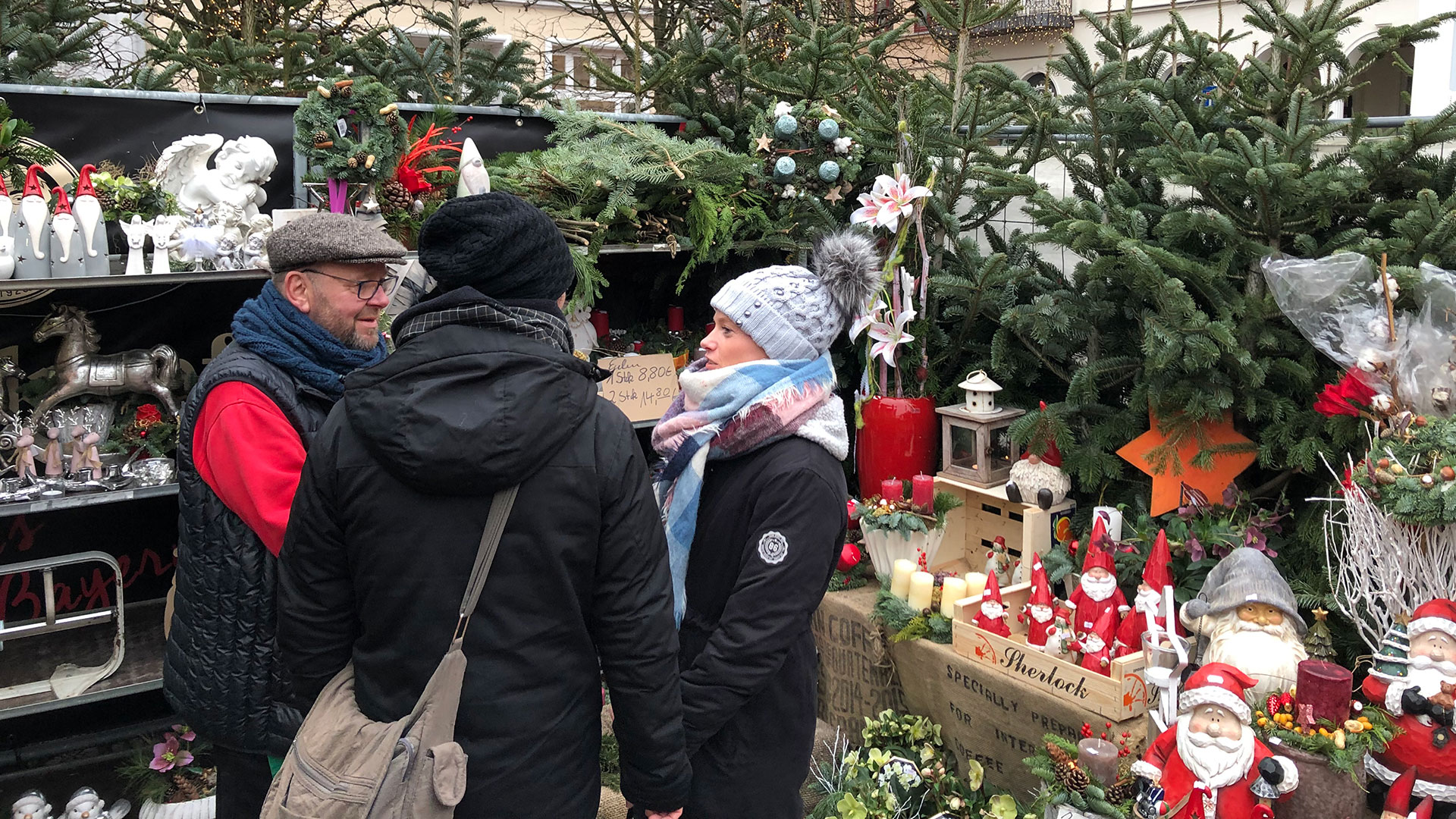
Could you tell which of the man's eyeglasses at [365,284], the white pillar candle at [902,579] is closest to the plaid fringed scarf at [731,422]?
the man's eyeglasses at [365,284]

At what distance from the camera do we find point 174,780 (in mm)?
3564

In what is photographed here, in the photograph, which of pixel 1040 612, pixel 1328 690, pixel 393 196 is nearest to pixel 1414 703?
pixel 1328 690

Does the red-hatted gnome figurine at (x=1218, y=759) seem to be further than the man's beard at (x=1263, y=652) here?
No

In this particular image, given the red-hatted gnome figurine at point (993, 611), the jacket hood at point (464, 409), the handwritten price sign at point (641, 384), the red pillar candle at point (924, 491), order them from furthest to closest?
the handwritten price sign at point (641, 384) < the red pillar candle at point (924, 491) < the red-hatted gnome figurine at point (993, 611) < the jacket hood at point (464, 409)

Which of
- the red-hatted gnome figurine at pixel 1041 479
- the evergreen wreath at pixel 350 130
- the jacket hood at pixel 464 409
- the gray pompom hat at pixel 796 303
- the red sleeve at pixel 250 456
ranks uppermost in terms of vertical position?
the evergreen wreath at pixel 350 130

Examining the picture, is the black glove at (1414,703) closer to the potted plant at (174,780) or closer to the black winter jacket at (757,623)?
the black winter jacket at (757,623)

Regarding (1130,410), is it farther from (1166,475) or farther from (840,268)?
(840,268)

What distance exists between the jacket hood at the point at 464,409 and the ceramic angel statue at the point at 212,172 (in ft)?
6.82

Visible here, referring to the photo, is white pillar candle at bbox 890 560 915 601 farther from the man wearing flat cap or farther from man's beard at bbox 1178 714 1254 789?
the man wearing flat cap

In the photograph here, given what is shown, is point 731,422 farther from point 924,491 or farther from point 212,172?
point 212,172

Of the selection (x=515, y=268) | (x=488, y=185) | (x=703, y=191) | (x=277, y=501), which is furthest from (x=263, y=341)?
(x=703, y=191)

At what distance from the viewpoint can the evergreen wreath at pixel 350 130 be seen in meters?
3.43

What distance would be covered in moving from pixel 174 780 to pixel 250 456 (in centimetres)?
201

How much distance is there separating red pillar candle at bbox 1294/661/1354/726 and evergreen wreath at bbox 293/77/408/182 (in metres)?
3.10
